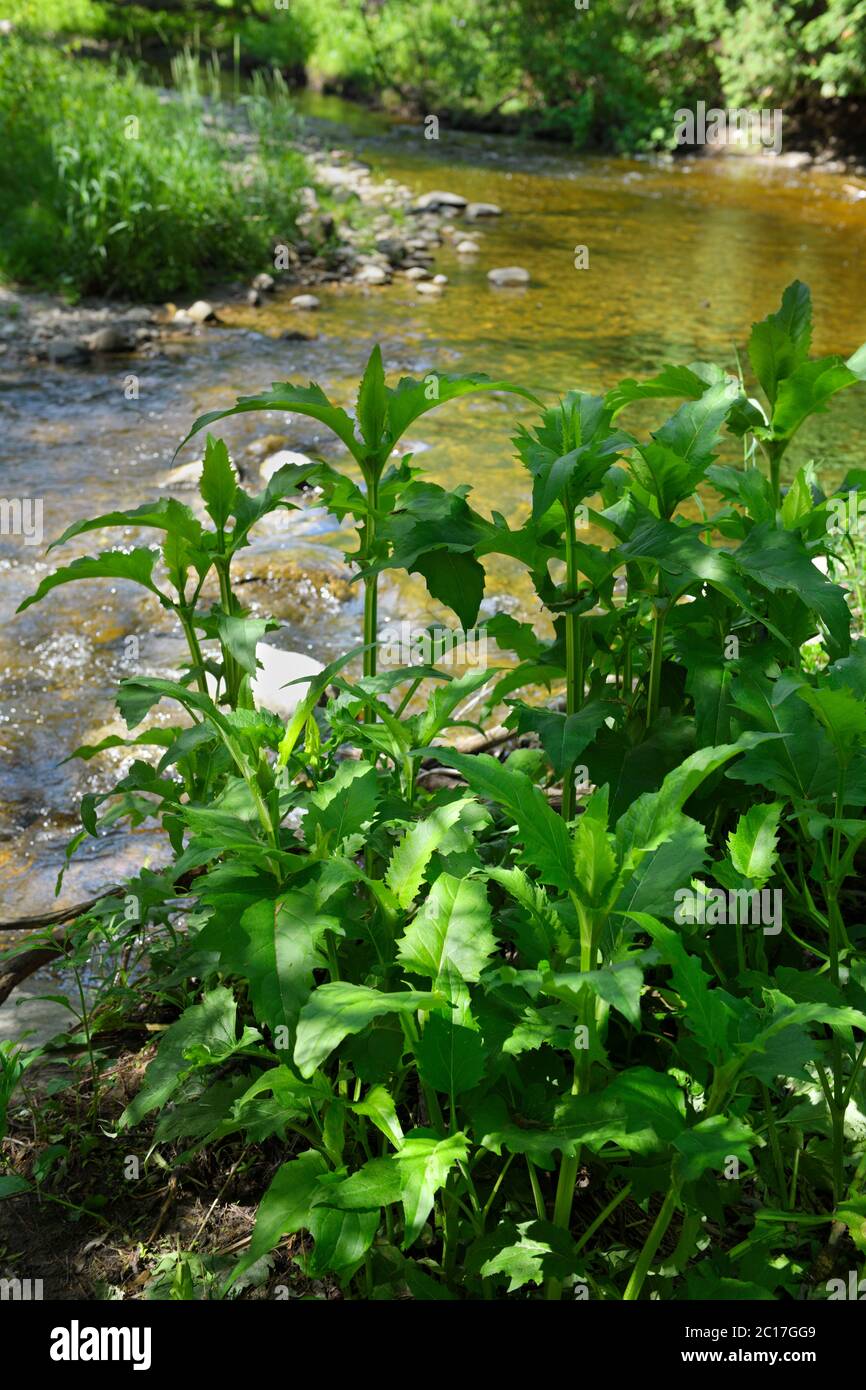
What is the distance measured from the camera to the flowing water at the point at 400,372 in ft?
13.8

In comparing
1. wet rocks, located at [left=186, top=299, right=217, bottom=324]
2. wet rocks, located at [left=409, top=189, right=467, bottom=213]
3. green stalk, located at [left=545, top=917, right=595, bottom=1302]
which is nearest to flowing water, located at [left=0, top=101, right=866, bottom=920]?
wet rocks, located at [left=186, top=299, right=217, bottom=324]

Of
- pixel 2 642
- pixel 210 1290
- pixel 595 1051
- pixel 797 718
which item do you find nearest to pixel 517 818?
pixel 595 1051

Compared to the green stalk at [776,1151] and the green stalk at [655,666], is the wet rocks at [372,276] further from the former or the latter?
the green stalk at [776,1151]

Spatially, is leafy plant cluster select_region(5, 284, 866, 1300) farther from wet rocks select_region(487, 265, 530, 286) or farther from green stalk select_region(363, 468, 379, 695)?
wet rocks select_region(487, 265, 530, 286)

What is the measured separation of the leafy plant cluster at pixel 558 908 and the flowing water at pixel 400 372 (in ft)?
5.67

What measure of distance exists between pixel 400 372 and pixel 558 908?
614 centimetres

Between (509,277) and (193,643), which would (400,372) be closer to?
(509,277)

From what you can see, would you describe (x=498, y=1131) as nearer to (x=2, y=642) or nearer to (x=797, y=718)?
(x=797, y=718)

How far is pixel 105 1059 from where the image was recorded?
6.93 ft

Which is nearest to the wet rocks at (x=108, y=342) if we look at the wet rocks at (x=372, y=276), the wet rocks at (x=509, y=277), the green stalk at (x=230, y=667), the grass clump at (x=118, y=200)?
the grass clump at (x=118, y=200)

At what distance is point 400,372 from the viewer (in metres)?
7.16

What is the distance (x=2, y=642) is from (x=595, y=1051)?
3.70 meters

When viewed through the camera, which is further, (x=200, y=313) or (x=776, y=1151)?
(x=200, y=313)

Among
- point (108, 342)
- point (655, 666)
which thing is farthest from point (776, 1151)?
point (108, 342)
